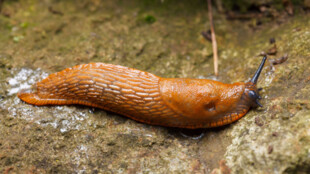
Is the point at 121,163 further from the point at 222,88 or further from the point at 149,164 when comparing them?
the point at 222,88

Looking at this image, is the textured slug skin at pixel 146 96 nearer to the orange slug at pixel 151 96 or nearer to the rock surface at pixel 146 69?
the orange slug at pixel 151 96

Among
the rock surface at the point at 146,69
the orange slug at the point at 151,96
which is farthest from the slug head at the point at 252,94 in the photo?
the rock surface at the point at 146,69

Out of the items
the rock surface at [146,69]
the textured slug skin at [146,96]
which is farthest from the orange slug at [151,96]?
the rock surface at [146,69]

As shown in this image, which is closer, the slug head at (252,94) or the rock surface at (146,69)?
the rock surface at (146,69)

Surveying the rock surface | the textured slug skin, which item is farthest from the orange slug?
the rock surface

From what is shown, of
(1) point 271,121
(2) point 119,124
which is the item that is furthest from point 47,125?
(1) point 271,121

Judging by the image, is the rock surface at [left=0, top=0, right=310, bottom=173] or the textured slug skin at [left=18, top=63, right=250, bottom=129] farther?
the textured slug skin at [left=18, top=63, right=250, bottom=129]

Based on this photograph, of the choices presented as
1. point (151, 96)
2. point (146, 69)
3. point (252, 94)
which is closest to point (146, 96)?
point (151, 96)

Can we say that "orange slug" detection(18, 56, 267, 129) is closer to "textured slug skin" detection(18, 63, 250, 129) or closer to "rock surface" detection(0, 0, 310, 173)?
"textured slug skin" detection(18, 63, 250, 129)
